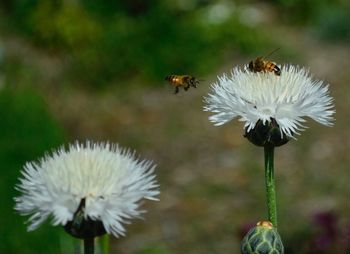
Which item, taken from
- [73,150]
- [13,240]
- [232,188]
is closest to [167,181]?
[232,188]

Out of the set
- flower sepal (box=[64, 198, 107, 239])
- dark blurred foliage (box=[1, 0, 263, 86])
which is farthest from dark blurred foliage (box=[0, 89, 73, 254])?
flower sepal (box=[64, 198, 107, 239])

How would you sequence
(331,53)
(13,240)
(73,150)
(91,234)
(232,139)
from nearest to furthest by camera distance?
1. (91,234)
2. (73,150)
3. (13,240)
4. (232,139)
5. (331,53)

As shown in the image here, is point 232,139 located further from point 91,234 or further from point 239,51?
point 91,234

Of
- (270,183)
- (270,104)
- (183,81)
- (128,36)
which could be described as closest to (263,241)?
(270,183)

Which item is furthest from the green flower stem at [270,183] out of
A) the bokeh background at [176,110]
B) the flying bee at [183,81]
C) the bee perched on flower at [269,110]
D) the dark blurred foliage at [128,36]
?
the dark blurred foliage at [128,36]

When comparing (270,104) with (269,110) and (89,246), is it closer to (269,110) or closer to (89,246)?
(269,110)

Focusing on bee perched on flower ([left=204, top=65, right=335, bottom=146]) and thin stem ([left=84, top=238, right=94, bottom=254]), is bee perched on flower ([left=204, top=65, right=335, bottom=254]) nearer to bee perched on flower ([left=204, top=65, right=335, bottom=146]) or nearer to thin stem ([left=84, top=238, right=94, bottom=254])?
bee perched on flower ([left=204, top=65, right=335, bottom=146])
